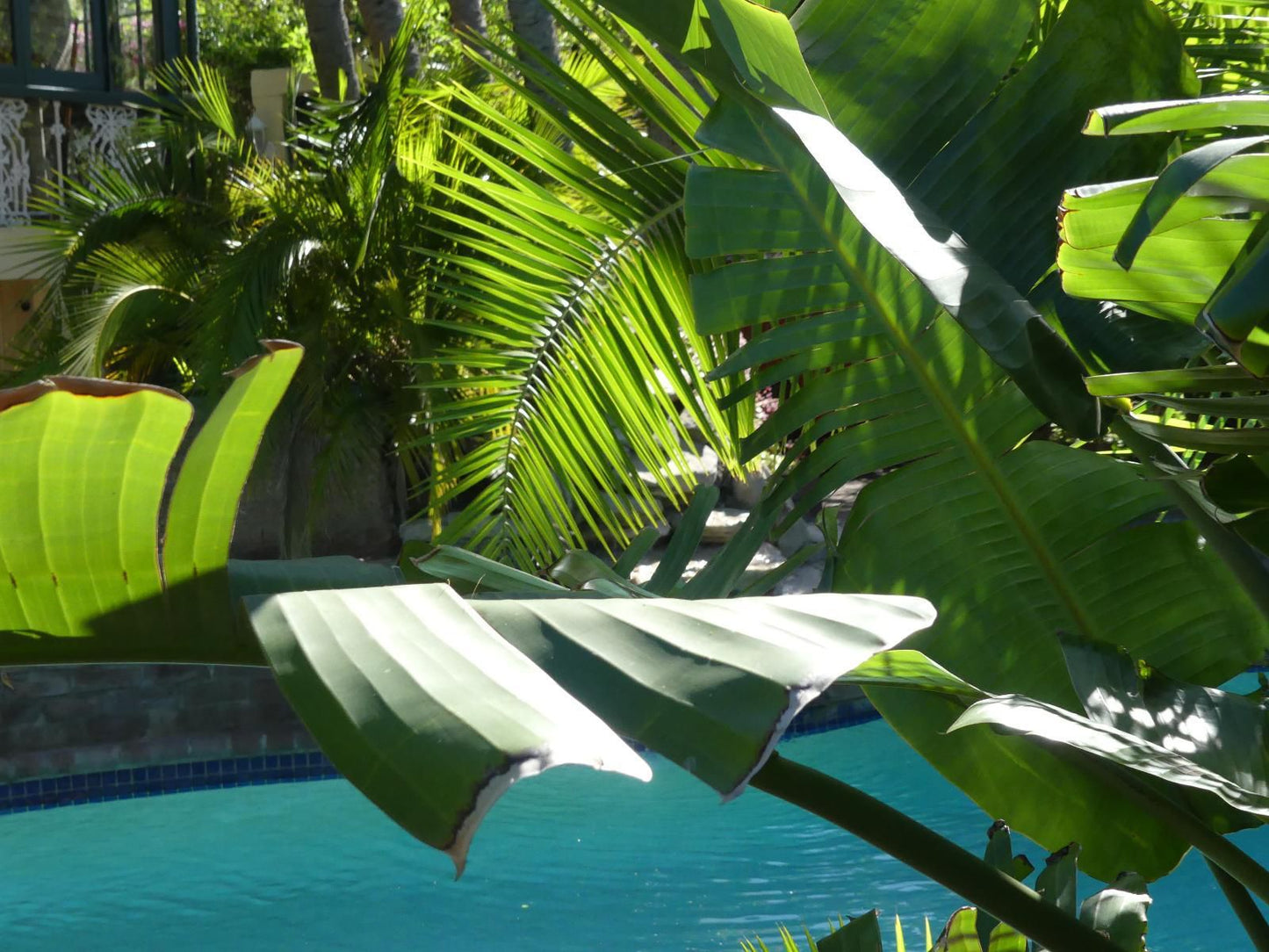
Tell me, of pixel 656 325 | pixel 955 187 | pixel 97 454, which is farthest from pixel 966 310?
pixel 656 325

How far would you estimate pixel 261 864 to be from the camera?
552 cm

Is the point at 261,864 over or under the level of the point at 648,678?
under

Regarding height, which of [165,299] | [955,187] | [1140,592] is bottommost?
[165,299]

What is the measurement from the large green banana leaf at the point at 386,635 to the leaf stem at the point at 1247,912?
2.99 feet

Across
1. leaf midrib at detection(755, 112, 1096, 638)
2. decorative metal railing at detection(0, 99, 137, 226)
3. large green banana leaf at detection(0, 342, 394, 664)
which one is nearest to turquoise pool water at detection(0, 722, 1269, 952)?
leaf midrib at detection(755, 112, 1096, 638)

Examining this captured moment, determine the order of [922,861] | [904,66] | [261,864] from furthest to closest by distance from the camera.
Result: 1. [261,864]
2. [904,66]
3. [922,861]

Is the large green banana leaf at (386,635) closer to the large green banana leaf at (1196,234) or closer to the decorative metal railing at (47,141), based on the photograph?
the large green banana leaf at (1196,234)

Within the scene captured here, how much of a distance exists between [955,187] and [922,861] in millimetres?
844

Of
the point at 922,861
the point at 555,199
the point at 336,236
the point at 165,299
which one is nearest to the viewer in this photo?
the point at 922,861

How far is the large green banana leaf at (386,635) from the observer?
0.40m

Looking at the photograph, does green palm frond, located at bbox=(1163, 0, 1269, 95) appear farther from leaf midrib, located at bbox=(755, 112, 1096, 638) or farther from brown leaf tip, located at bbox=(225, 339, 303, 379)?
brown leaf tip, located at bbox=(225, 339, 303, 379)

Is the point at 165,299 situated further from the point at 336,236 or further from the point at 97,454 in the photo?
the point at 97,454

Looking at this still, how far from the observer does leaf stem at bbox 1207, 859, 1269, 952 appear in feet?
3.90

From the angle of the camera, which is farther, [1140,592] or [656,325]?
[656,325]
